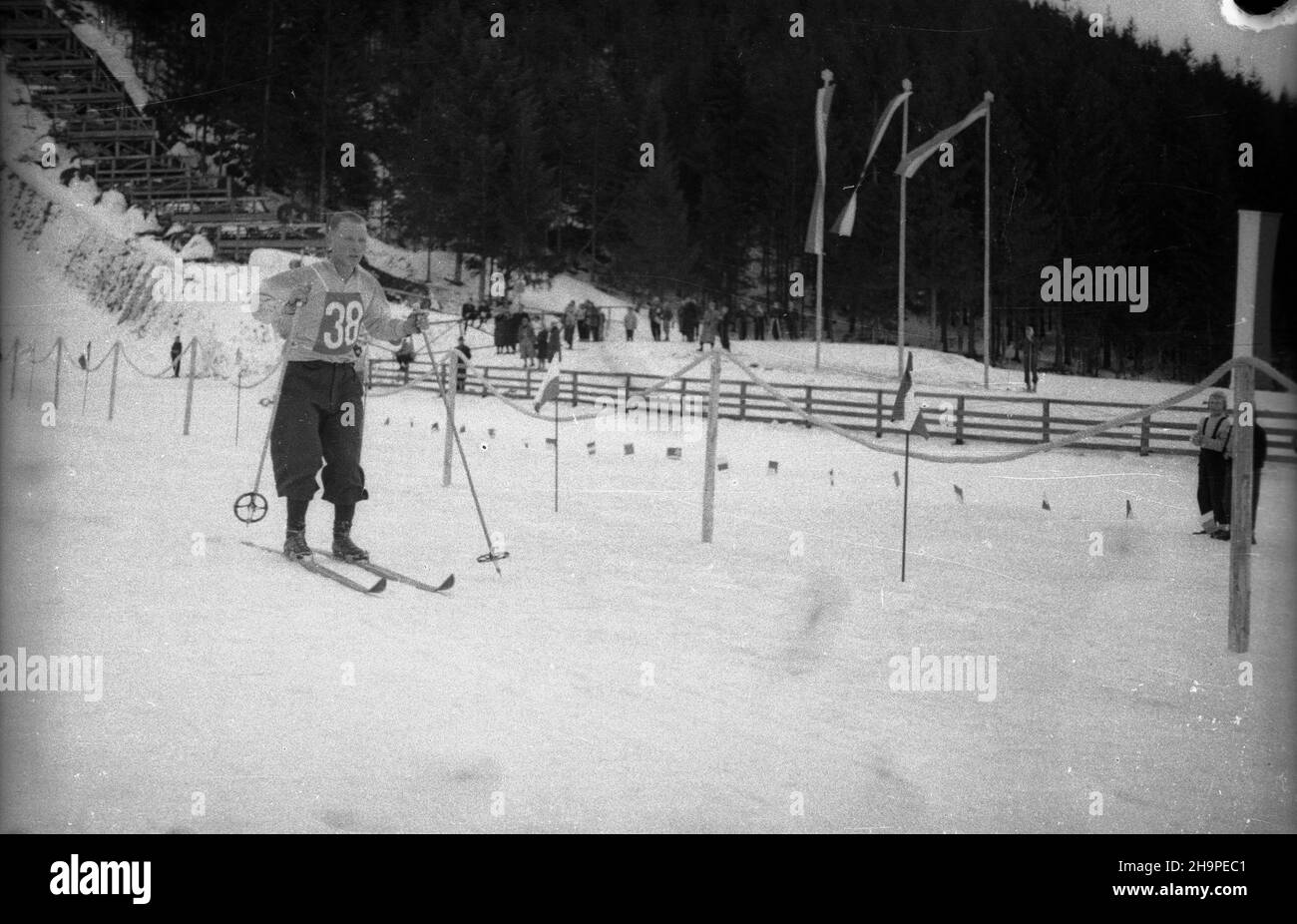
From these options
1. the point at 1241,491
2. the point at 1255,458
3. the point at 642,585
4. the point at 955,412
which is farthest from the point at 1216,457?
the point at 955,412

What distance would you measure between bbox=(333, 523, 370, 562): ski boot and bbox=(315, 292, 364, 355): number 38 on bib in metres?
1.05

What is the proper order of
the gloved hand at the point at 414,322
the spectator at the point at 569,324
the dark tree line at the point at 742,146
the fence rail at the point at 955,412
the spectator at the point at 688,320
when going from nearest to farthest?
the gloved hand at the point at 414,322 < the fence rail at the point at 955,412 < the dark tree line at the point at 742,146 < the spectator at the point at 569,324 < the spectator at the point at 688,320

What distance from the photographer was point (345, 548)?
22.2ft

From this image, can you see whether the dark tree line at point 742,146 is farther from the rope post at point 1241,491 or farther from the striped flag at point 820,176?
the rope post at point 1241,491

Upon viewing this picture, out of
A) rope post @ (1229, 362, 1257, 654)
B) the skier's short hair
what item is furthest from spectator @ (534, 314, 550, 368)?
rope post @ (1229, 362, 1257, 654)

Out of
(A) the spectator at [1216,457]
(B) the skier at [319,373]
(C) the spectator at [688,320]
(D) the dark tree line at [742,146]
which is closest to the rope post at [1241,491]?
(B) the skier at [319,373]

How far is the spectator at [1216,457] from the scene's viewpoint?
10.0m

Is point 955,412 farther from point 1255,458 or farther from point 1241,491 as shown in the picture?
point 1241,491

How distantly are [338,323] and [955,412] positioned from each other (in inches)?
587

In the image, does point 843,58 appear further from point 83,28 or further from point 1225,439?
point 1225,439

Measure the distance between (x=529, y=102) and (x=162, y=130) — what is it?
15645mm

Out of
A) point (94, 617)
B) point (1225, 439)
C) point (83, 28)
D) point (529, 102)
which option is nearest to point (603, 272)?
point (529, 102)

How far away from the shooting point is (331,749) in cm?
381

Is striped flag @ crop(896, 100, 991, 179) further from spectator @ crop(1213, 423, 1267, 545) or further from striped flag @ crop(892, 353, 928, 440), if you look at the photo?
striped flag @ crop(892, 353, 928, 440)
